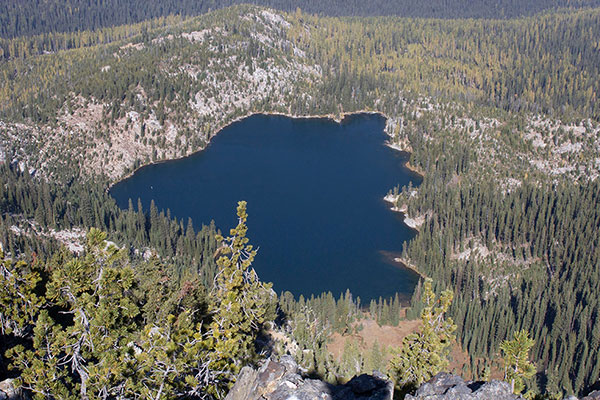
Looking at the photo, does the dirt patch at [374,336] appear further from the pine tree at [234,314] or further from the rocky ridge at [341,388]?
the rocky ridge at [341,388]

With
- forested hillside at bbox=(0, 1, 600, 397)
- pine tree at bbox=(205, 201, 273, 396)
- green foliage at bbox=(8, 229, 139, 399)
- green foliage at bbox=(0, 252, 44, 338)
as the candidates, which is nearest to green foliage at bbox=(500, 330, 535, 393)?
forested hillside at bbox=(0, 1, 600, 397)

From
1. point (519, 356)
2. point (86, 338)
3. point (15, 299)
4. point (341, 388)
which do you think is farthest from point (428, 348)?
point (15, 299)

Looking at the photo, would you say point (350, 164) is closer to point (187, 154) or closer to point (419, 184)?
point (419, 184)

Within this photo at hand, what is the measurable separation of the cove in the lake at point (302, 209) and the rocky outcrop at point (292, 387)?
85.6m

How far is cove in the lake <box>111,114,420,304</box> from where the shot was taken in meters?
130

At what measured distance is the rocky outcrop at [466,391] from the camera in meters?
31.2

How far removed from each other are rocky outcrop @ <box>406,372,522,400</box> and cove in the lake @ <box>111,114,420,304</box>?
87.4 metres

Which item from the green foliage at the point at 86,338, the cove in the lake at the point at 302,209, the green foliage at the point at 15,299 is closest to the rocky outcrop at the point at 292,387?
the green foliage at the point at 86,338

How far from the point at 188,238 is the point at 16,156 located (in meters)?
69.6

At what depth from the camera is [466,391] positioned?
3167 cm

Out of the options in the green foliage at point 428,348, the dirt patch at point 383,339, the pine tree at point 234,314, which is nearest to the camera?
the pine tree at point 234,314

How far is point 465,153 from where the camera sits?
194375mm

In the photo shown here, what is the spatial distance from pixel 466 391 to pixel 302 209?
129m

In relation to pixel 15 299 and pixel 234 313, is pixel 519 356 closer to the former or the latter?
pixel 234 313
